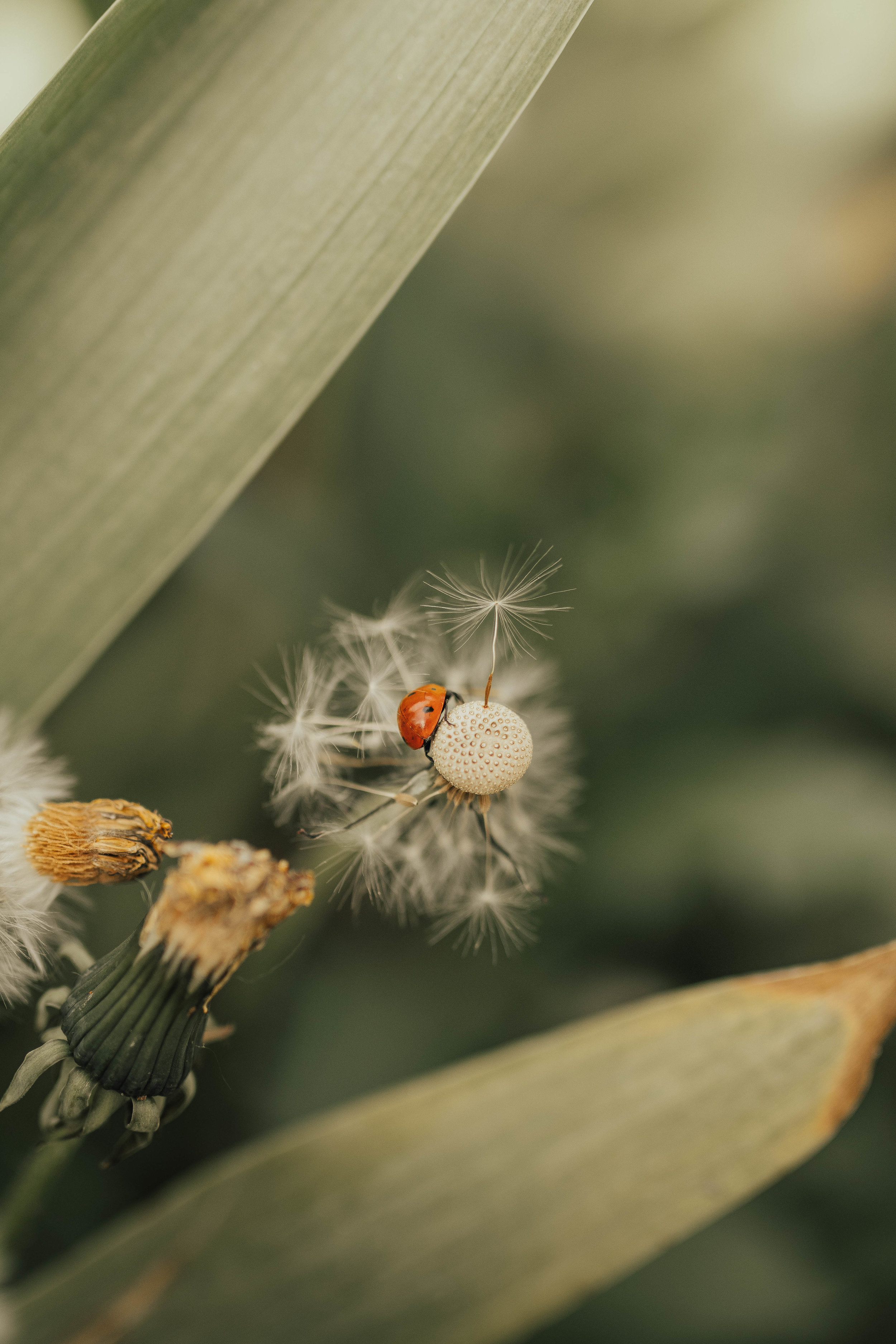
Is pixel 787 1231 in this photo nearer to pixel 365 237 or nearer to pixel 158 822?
pixel 158 822

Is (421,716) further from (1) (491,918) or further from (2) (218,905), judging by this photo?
(1) (491,918)

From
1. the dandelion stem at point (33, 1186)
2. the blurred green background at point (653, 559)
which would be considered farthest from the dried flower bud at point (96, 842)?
the blurred green background at point (653, 559)

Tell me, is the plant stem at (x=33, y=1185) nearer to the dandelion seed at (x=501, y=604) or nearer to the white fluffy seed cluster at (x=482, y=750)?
the white fluffy seed cluster at (x=482, y=750)

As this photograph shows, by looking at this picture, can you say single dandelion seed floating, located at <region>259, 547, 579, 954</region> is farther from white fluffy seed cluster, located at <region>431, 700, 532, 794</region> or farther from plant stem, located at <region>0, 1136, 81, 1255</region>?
plant stem, located at <region>0, 1136, 81, 1255</region>

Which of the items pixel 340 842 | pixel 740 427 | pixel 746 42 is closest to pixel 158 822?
pixel 340 842

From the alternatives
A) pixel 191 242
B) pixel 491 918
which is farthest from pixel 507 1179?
pixel 191 242

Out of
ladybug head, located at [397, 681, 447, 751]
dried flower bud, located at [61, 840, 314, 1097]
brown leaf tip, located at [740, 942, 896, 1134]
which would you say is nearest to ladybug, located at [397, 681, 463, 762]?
ladybug head, located at [397, 681, 447, 751]
